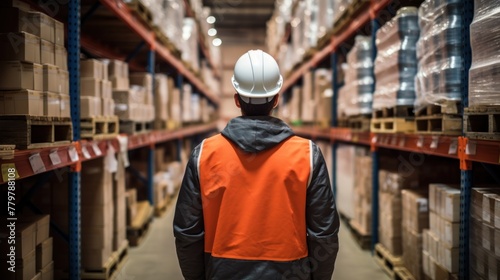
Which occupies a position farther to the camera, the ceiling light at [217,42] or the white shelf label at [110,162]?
the ceiling light at [217,42]

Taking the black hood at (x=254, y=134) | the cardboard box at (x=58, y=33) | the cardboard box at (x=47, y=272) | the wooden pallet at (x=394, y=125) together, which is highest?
the cardboard box at (x=58, y=33)

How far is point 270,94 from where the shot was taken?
7.27ft

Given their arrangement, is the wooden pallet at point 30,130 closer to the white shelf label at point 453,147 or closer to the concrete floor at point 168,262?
the concrete floor at point 168,262

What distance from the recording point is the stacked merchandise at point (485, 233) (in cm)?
261

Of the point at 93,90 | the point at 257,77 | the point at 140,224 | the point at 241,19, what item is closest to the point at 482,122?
the point at 257,77

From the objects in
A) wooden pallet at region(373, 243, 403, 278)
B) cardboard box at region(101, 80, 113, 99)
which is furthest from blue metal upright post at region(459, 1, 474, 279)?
cardboard box at region(101, 80, 113, 99)

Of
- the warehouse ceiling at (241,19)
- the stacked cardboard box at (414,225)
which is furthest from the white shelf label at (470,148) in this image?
the warehouse ceiling at (241,19)

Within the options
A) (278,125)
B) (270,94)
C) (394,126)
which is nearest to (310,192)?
(278,125)

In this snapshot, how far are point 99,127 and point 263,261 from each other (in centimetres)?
266

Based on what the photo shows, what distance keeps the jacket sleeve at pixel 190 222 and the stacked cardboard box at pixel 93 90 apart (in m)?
2.02

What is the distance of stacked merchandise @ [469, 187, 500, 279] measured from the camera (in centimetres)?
261

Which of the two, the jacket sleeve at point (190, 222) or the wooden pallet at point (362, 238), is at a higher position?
the jacket sleeve at point (190, 222)

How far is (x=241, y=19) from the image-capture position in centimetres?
1805

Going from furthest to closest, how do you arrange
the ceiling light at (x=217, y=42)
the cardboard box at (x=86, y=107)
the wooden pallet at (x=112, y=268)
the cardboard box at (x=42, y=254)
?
the ceiling light at (x=217, y=42), the wooden pallet at (x=112, y=268), the cardboard box at (x=86, y=107), the cardboard box at (x=42, y=254)
